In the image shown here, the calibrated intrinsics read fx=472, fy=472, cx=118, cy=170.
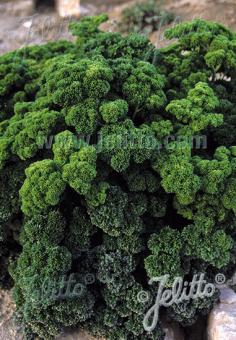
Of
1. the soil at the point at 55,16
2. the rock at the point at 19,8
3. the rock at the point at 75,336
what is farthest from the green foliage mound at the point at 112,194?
the rock at the point at 19,8

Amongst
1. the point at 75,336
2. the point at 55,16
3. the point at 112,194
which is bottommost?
the point at 75,336

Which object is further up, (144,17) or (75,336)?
(144,17)

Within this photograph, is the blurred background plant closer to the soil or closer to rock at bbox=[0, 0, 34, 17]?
the soil

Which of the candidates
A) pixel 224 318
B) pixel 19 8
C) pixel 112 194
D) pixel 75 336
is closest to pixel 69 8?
pixel 19 8

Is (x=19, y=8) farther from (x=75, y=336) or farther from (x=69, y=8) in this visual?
(x=75, y=336)

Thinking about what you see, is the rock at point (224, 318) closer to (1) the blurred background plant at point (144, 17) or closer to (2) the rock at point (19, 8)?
(1) the blurred background plant at point (144, 17)

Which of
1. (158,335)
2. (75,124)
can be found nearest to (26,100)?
(75,124)

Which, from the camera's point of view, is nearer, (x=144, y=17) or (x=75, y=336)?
(x=75, y=336)
